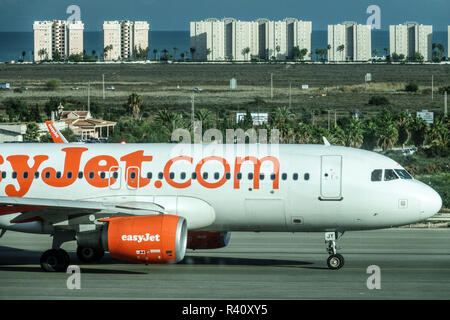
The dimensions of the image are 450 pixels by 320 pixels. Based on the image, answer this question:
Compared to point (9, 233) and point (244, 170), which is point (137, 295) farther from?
point (9, 233)

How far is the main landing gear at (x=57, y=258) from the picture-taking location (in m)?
22.7

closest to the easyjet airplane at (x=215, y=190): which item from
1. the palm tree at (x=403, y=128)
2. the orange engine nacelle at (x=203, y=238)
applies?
the orange engine nacelle at (x=203, y=238)

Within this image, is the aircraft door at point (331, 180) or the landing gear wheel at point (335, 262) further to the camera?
the landing gear wheel at point (335, 262)

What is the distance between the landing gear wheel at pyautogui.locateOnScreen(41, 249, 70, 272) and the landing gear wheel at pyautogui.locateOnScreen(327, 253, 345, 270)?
7610 mm

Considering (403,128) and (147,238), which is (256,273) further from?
(403,128)

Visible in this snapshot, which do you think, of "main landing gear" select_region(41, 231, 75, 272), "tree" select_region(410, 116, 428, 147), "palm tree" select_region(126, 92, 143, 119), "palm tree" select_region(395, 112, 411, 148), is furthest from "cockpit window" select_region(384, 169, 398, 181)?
"palm tree" select_region(126, 92, 143, 119)

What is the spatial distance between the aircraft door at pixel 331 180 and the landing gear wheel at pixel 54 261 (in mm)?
7567

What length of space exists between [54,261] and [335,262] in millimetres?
8066

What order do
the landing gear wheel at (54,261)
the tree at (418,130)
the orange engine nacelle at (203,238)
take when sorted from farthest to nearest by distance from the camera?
the tree at (418,130)
the orange engine nacelle at (203,238)
the landing gear wheel at (54,261)

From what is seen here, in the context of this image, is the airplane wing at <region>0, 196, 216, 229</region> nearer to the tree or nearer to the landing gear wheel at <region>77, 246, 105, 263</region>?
the landing gear wheel at <region>77, 246, 105, 263</region>

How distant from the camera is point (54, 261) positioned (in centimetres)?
2266

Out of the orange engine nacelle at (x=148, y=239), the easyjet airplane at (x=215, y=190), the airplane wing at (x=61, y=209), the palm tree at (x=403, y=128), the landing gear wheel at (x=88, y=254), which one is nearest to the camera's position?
the orange engine nacelle at (x=148, y=239)

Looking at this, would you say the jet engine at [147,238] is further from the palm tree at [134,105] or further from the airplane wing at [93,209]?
the palm tree at [134,105]

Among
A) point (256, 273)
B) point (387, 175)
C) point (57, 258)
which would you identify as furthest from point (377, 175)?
point (57, 258)
